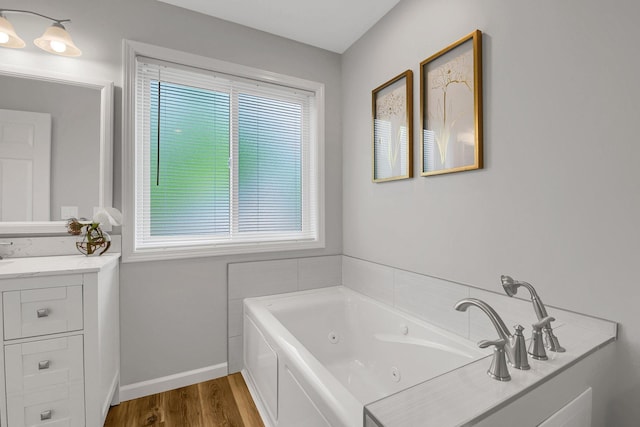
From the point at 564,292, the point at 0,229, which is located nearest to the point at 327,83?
the point at 564,292

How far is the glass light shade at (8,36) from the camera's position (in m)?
1.50

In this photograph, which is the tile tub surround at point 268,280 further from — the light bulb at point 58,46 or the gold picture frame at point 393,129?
the light bulb at point 58,46

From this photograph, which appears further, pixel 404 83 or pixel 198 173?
pixel 198 173

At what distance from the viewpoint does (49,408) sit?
4.40 ft

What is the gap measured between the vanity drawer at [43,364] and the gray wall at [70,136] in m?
0.72

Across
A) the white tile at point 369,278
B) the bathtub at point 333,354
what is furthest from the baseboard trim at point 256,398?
the white tile at point 369,278

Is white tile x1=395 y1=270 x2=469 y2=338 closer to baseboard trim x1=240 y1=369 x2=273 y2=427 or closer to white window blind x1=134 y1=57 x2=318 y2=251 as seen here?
white window blind x1=134 y1=57 x2=318 y2=251

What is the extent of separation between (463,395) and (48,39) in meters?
2.41

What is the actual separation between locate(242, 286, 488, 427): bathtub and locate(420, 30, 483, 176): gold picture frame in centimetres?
94

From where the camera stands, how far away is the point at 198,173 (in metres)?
2.13

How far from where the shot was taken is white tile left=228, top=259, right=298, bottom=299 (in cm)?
216

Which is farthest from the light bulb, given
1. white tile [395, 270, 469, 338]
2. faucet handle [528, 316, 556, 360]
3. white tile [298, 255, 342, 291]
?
faucet handle [528, 316, 556, 360]

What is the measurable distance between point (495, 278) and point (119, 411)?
2.22m

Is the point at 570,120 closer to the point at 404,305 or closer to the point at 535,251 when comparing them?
the point at 535,251
